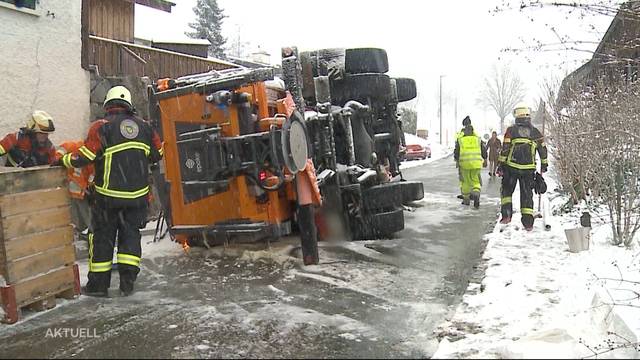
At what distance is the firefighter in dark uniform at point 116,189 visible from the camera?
487 cm

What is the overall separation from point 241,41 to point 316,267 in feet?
180

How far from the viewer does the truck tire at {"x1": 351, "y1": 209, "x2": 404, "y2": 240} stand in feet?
23.0

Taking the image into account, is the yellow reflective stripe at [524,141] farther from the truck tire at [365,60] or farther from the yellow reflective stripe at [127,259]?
the yellow reflective stripe at [127,259]

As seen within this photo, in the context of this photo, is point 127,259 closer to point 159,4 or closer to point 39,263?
point 39,263

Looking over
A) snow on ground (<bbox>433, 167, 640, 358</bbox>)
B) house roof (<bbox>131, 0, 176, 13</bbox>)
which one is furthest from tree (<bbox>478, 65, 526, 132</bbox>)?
snow on ground (<bbox>433, 167, 640, 358</bbox>)

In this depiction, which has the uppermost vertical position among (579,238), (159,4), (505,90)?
(505,90)

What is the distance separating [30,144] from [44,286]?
2.56m

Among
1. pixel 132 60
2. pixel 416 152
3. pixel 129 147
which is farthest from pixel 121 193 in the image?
pixel 416 152

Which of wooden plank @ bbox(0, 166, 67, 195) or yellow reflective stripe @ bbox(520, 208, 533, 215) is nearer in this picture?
wooden plank @ bbox(0, 166, 67, 195)

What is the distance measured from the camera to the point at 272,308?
452 cm

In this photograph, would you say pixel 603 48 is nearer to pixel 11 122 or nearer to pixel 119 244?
pixel 119 244

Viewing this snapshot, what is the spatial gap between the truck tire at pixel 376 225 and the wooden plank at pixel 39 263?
131 inches

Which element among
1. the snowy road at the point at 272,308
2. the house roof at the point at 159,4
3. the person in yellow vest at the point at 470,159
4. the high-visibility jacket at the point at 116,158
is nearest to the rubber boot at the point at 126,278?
the snowy road at the point at 272,308

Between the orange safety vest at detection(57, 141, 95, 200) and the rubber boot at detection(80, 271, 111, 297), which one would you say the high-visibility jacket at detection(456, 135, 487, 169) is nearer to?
the orange safety vest at detection(57, 141, 95, 200)
